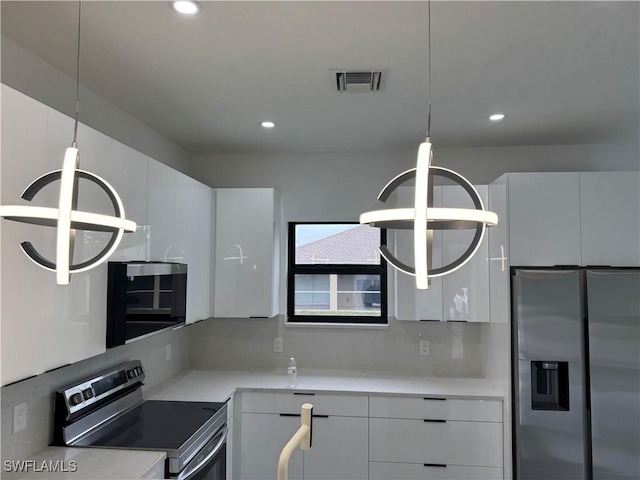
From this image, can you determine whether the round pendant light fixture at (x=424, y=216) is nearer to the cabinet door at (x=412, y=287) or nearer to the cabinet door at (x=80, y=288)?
the cabinet door at (x=80, y=288)

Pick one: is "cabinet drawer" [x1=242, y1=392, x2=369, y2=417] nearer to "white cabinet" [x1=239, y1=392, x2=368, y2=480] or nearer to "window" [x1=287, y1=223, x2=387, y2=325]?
"white cabinet" [x1=239, y1=392, x2=368, y2=480]

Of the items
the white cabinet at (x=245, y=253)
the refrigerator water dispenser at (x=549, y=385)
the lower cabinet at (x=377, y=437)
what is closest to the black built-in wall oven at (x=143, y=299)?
the white cabinet at (x=245, y=253)

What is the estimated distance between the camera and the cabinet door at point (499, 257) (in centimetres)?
291

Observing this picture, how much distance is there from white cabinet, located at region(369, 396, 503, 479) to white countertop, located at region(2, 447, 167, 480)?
161 cm

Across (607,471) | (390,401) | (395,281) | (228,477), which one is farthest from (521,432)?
(228,477)

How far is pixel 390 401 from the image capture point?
3043mm

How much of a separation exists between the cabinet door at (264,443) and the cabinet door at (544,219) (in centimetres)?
196

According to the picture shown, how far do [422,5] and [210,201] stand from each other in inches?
90.5

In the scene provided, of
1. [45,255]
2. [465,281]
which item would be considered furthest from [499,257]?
[45,255]

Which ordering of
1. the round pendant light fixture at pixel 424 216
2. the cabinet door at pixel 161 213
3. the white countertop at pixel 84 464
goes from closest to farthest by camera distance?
the round pendant light fixture at pixel 424 216 → the white countertop at pixel 84 464 → the cabinet door at pixel 161 213

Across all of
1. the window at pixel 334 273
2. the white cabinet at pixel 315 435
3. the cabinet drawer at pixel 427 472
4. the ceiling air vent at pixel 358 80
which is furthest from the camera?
the window at pixel 334 273

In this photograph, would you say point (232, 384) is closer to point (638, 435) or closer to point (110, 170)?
point (110, 170)

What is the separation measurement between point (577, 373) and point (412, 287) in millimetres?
1186

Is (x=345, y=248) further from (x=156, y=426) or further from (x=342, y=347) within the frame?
(x=156, y=426)
